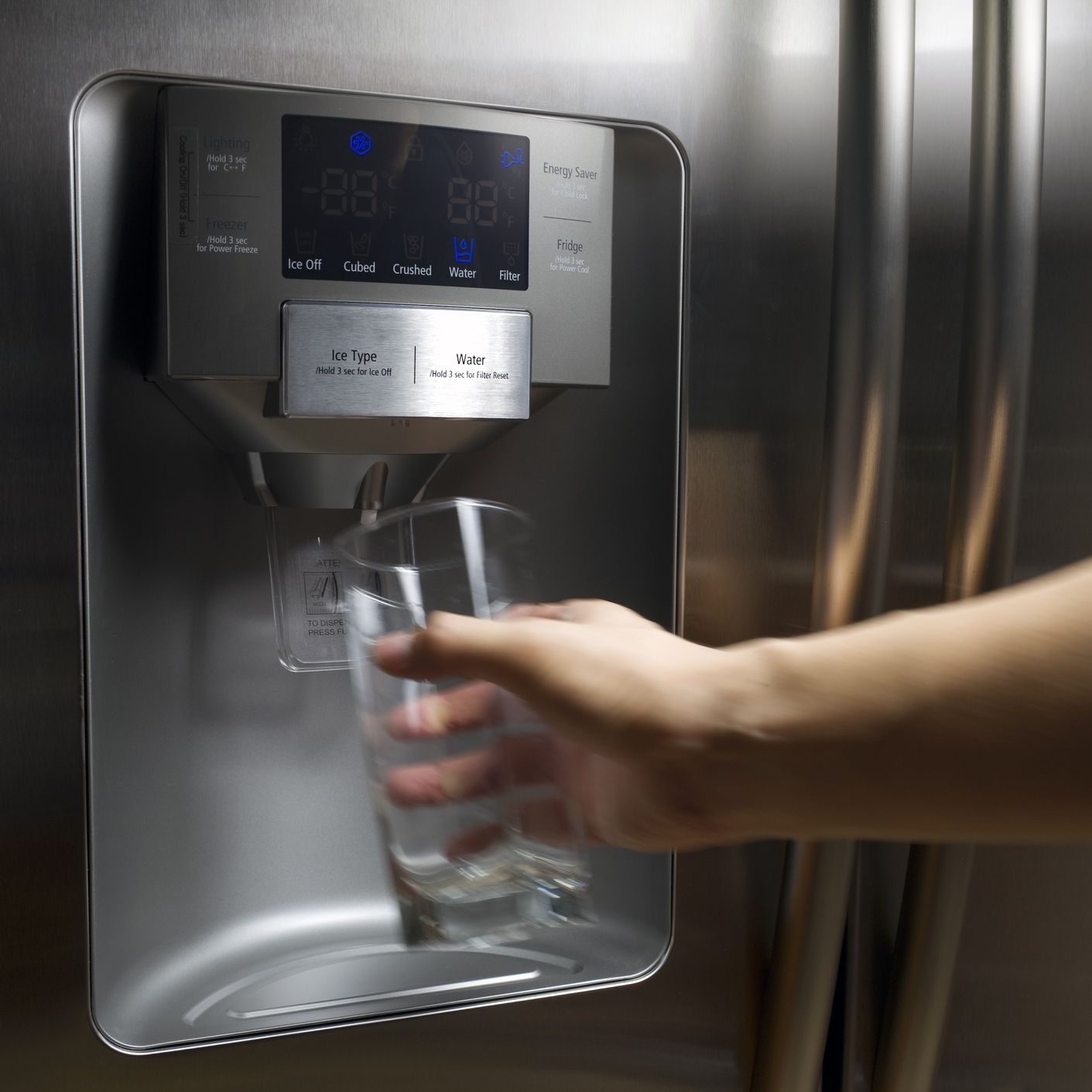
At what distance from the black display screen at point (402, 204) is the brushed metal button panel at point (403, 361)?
2 centimetres

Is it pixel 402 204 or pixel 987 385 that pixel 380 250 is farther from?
pixel 987 385

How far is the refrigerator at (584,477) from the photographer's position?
525mm

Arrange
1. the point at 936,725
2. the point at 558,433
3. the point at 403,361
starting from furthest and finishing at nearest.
→ the point at 558,433
the point at 403,361
the point at 936,725

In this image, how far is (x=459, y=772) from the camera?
402 millimetres

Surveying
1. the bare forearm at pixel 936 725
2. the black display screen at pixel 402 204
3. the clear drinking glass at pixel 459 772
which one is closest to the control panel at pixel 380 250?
→ the black display screen at pixel 402 204

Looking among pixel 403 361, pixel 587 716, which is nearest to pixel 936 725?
pixel 587 716

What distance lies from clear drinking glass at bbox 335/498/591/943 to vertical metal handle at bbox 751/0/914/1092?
0.73ft

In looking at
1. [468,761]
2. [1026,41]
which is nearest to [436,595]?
[468,761]

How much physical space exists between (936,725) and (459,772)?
17cm

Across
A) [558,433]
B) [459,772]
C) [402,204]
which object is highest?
[402,204]

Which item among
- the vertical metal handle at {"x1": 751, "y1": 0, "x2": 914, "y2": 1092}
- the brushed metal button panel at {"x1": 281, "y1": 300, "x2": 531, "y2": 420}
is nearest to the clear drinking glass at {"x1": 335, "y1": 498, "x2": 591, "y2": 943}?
the brushed metal button panel at {"x1": 281, "y1": 300, "x2": 531, "y2": 420}

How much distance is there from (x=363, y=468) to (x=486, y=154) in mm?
162

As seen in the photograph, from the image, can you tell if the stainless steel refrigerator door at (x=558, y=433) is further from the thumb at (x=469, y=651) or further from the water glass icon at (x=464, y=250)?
the thumb at (x=469, y=651)

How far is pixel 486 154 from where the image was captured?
1.77 ft
